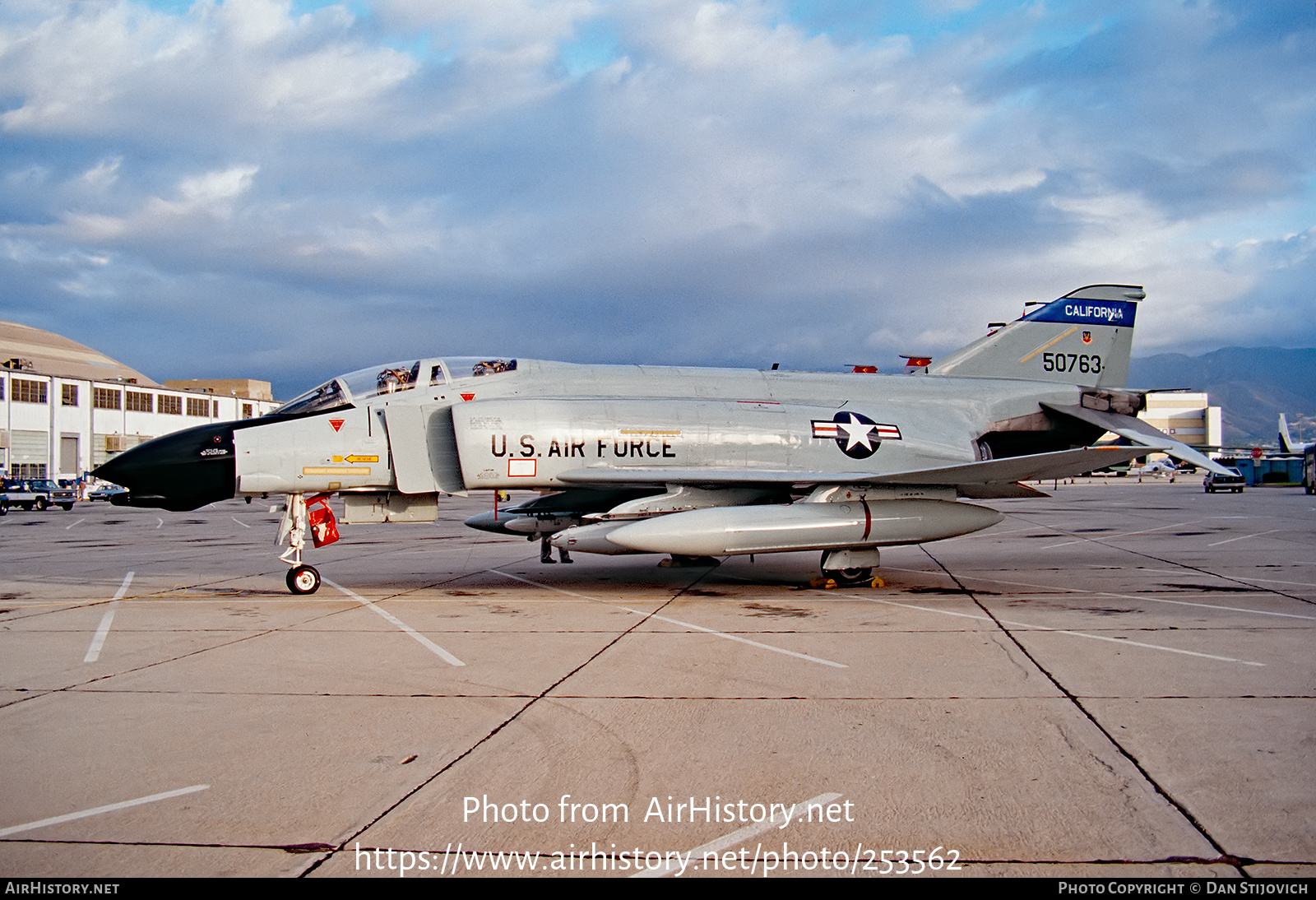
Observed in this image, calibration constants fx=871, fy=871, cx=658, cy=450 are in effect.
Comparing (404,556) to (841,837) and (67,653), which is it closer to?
(67,653)

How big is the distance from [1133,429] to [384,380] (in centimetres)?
1035

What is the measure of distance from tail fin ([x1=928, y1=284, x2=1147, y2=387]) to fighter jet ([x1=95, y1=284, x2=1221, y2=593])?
1.39 metres

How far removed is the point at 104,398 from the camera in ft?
192

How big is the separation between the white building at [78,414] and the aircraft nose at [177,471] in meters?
42.9

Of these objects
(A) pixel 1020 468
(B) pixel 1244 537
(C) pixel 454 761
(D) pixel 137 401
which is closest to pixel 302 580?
(C) pixel 454 761

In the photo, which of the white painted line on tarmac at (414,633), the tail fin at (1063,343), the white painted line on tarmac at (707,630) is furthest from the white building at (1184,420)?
the white painted line on tarmac at (414,633)

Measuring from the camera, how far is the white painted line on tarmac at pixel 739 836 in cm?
317

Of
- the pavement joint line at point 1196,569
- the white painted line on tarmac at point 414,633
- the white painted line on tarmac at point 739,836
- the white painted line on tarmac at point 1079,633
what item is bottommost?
the pavement joint line at point 1196,569

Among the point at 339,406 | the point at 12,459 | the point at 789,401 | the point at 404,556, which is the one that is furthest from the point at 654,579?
the point at 12,459

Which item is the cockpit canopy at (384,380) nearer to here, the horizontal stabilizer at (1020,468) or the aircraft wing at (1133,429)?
the horizontal stabilizer at (1020,468)

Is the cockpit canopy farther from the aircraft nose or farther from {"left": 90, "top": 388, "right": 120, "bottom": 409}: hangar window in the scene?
{"left": 90, "top": 388, "right": 120, "bottom": 409}: hangar window

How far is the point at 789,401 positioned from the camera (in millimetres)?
11781

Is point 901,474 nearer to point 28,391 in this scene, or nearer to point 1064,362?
point 1064,362

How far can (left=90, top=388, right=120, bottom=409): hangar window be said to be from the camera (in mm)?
57812
